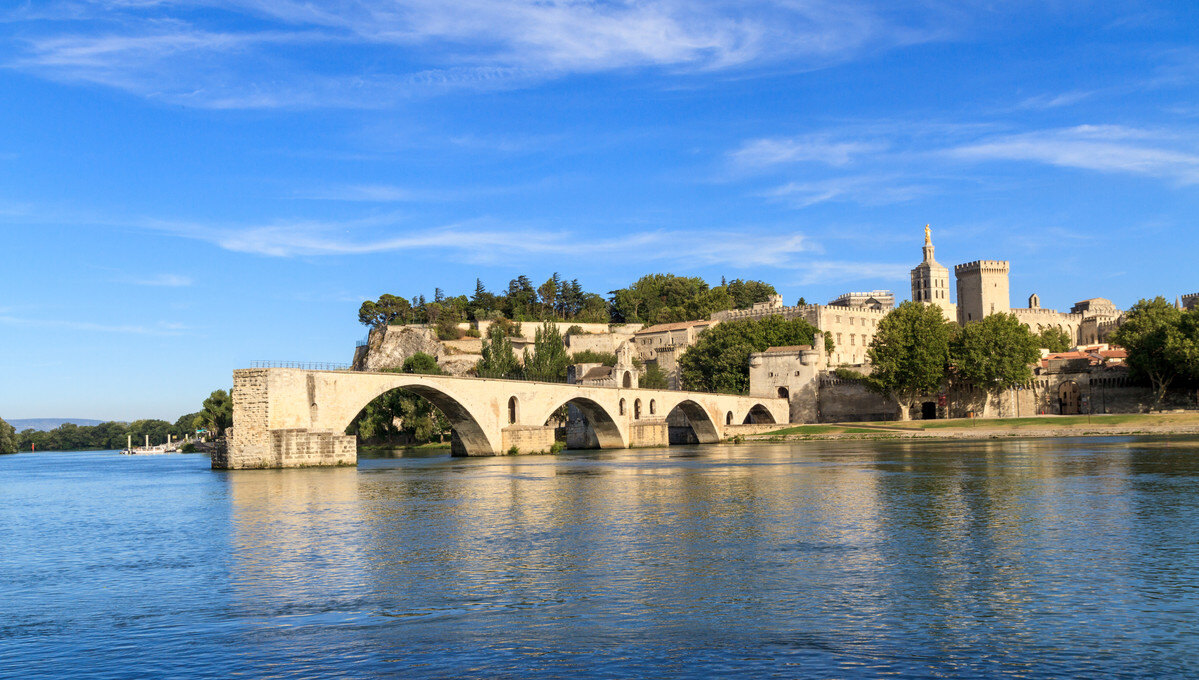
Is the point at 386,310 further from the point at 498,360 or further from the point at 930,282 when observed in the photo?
the point at 930,282

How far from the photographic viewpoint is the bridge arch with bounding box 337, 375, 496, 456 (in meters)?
45.4

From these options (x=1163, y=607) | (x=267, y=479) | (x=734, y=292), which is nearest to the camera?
(x=1163, y=607)

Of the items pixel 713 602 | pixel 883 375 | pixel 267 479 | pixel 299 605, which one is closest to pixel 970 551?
pixel 713 602

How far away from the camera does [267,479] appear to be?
116 feet

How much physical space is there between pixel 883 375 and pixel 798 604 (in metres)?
65.1

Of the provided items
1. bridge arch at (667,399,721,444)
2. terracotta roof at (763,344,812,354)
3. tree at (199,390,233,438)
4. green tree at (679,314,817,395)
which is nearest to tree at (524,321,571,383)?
A: bridge arch at (667,399,721,444)

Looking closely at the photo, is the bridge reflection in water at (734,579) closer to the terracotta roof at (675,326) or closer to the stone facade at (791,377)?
the stone facade at (791,377)

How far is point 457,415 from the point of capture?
51.8 metres

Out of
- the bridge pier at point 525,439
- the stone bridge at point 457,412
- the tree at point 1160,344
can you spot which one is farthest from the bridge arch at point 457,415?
the tree at point 1160,344

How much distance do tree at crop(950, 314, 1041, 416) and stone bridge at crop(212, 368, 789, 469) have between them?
55.7ft

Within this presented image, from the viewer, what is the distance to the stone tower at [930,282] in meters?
122

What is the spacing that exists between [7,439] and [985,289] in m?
114

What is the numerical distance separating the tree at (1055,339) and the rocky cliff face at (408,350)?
188ft

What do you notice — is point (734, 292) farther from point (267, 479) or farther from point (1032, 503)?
point (1032, 503)
